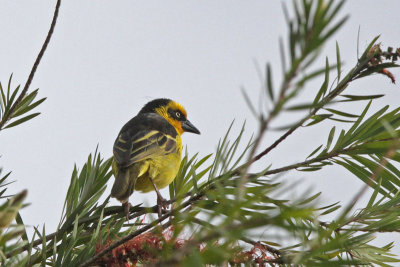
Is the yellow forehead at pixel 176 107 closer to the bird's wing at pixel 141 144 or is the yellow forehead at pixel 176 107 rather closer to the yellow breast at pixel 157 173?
the bird's wing at pixel 141 144

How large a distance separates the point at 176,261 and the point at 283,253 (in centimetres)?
79

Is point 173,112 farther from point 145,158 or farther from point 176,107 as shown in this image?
point 145,158

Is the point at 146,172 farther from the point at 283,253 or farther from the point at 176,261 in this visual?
the point at 176,261

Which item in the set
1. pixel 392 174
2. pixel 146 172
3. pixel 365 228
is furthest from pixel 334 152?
pixel 146 172

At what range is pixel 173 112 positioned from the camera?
17.8 feet

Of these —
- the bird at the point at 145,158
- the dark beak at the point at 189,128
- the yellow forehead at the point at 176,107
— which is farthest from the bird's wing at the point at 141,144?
the yellow forehead at the point at 176,107

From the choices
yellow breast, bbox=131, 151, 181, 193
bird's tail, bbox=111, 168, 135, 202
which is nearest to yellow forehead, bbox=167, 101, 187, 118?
yellow breast, bbox=131, 151, 181, 193

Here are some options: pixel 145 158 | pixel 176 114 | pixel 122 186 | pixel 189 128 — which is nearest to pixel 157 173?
pixel 145 158

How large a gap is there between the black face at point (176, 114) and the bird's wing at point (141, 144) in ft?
3.89

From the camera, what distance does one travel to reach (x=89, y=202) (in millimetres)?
1678

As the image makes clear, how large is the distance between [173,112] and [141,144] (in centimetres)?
185

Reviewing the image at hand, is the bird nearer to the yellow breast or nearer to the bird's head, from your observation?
the yellow breast

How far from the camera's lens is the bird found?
10.5 ft

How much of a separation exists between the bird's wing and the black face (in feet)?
3.89
